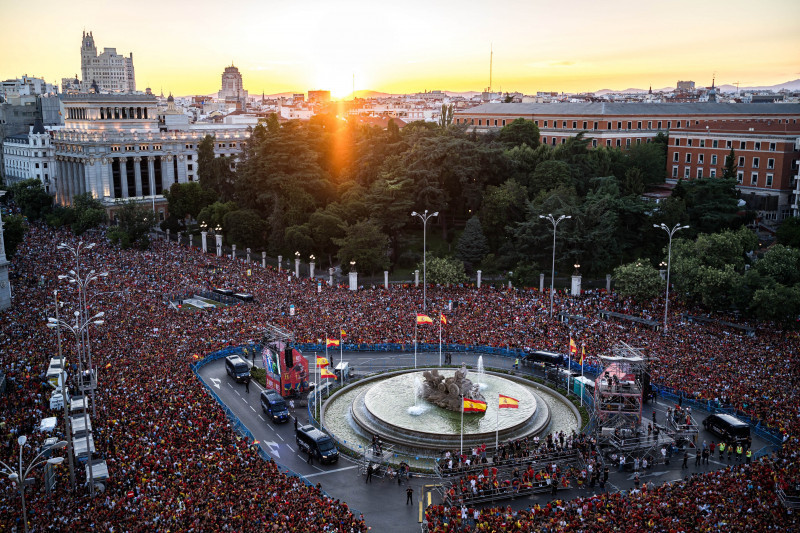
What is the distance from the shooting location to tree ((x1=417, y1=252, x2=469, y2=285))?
4847cm

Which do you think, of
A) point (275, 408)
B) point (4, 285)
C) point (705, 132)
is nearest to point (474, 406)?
point (275, 408)

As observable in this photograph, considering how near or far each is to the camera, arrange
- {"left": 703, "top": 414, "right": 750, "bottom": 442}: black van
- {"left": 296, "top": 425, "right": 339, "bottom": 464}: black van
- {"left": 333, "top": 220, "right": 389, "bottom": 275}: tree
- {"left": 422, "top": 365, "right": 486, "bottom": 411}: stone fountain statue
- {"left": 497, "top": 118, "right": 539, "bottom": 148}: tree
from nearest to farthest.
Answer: {"left": 296, "top": 425, "right": 339, "bottom": 464}: black van
{"left": 703, "top": 414, "right": 750, "bottom": 442}: black van
{"left": 422, "top": 365, "right": 486, "bottom": 411}: stone fountain statue
{"left": 333, "top": 220, "right": 389, "bottom": 275}: tree
{"left": 497, "top": 118, "right": 539, "bottom": 148}: tree

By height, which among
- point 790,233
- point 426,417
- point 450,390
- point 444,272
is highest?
point 790,233

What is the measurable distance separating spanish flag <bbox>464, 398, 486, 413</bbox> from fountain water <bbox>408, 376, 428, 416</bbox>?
2116 millimetres

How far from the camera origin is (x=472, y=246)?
180ft

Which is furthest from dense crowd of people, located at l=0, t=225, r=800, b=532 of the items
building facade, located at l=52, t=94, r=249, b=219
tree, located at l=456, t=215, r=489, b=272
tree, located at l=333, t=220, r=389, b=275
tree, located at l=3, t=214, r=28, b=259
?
building facade, located at l=52, t=94, r=249, b=219

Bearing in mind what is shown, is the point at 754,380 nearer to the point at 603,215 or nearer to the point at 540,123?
the point at 603,215

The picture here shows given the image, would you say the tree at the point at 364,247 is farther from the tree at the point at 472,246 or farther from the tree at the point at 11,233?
the tree at the point at 11,233

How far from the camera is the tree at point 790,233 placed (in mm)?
48562

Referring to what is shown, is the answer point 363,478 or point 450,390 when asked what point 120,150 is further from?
point 363,478

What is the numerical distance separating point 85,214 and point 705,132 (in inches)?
2480

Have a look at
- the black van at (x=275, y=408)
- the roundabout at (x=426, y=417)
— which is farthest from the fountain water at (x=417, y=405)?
the black van at (x=275, y=408)

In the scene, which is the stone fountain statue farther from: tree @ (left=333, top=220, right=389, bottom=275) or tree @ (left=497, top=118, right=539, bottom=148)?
tree @ (left=497, top=118, right=539, bottom=148)

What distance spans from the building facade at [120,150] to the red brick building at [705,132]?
1624 inches
